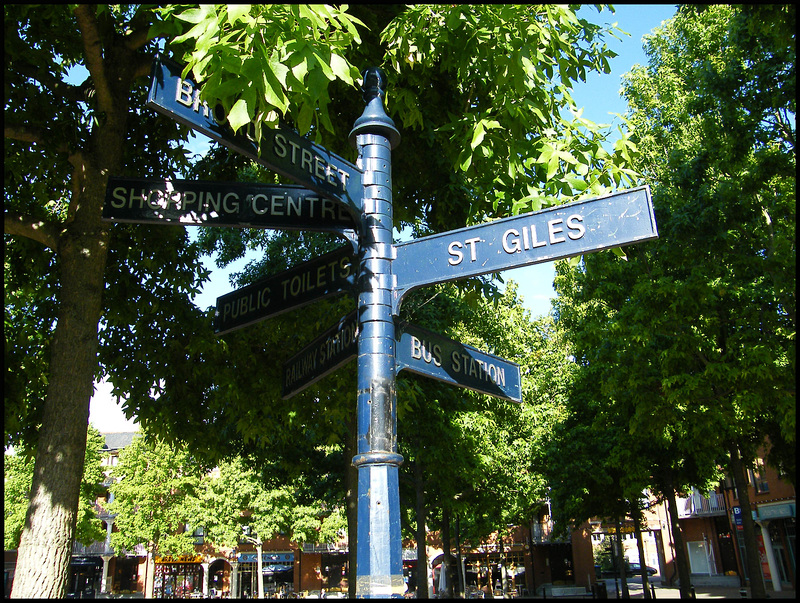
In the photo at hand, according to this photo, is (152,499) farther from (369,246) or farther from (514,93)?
(369,246)

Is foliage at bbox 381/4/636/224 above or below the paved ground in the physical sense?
above

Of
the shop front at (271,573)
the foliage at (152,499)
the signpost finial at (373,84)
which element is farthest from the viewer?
the shop front at (271,573)

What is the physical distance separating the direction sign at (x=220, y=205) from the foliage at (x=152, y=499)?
35368 mm

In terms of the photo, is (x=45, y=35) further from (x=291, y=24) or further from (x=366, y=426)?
(x=366, y=426)

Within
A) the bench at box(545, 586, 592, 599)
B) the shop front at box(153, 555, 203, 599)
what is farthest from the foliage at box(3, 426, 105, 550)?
the bench at box(545, 586, 592, 599)

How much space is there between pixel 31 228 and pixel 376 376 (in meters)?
3.84

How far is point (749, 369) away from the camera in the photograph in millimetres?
13062

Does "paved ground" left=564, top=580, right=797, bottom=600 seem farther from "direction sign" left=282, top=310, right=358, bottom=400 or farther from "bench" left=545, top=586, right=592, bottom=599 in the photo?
→ "direction sign" left=282, top=310, right=358, bottom=400

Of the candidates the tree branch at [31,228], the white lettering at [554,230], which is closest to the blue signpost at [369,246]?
the white lettering at [554,230]

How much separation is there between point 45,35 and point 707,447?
16145 mm

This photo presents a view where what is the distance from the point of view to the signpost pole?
2607mm

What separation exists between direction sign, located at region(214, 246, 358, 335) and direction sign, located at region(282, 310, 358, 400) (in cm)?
22

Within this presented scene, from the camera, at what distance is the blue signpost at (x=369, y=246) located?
9.19 feet

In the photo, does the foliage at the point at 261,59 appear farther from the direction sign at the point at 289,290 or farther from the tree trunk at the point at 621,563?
the tree trunk at the point at 621,563
